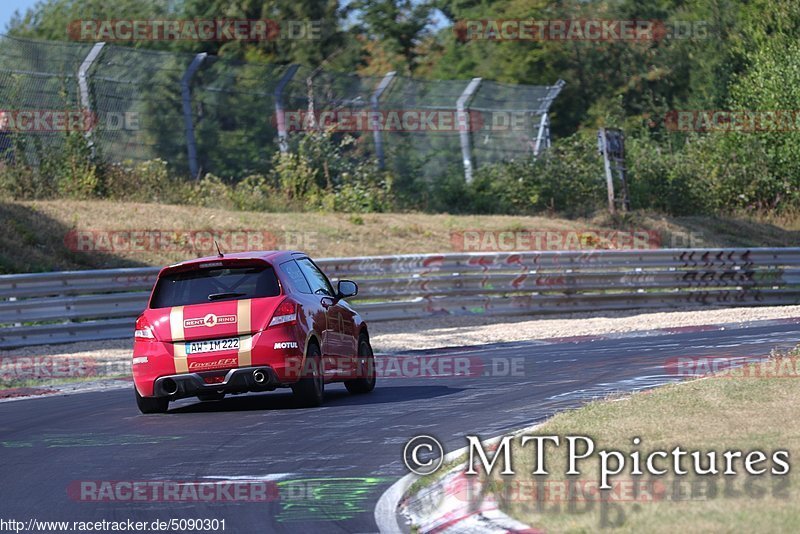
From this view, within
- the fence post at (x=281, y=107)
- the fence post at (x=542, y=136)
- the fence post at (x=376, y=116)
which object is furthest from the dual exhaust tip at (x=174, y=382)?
the fence post at (x=542, y=136)

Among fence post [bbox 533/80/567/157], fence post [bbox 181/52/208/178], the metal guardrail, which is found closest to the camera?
the metal guardrail

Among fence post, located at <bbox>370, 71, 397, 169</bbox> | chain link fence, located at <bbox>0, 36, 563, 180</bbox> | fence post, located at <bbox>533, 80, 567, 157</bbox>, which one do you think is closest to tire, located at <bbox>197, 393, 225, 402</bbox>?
chain link fence, located at <bbox>0, 36, 563, 180</bbox>

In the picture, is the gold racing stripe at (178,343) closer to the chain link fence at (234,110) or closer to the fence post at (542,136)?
the chain link fence at (234,110)

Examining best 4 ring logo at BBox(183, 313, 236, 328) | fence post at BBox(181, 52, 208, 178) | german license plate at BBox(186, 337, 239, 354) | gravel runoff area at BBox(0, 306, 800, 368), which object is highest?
fence post at BBox(181, 52, 208, 178)

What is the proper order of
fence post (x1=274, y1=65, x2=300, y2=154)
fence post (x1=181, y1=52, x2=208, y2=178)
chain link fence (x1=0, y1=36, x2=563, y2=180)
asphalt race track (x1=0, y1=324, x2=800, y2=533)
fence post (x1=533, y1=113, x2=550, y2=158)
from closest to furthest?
asphalt race track (x1=0, y1=324, x2=800, y2=533) < chain link fence (x1=0, y1=36, x2=563, y2=180) < fence post (x1=181, y1=52, x2=208, y2=178) < fence post (x1=274, y1=65, x2=300, y2=154) < fence post (x1=533, y1=113, x2=550, y2=158)

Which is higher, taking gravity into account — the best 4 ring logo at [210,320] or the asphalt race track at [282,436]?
the best 4 ring logo at [210,320]

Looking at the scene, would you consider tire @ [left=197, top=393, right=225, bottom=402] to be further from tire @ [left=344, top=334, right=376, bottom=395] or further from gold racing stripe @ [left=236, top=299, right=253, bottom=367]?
tire @ [left=344, top=334, right=376, bottom=395]

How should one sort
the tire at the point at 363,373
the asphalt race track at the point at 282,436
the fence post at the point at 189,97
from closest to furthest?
the asphalt race track at the point at 282,436
the tire at the point at 363,373
the fence post at the point at 189,97

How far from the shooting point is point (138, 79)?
1039 inches

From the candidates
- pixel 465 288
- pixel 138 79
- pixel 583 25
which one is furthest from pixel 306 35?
pixel 465 288

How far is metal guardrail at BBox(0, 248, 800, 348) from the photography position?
60.6ft

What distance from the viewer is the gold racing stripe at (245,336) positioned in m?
11.4

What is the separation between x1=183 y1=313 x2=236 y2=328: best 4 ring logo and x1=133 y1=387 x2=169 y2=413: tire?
93cm

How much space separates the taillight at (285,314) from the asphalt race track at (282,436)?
87cm
